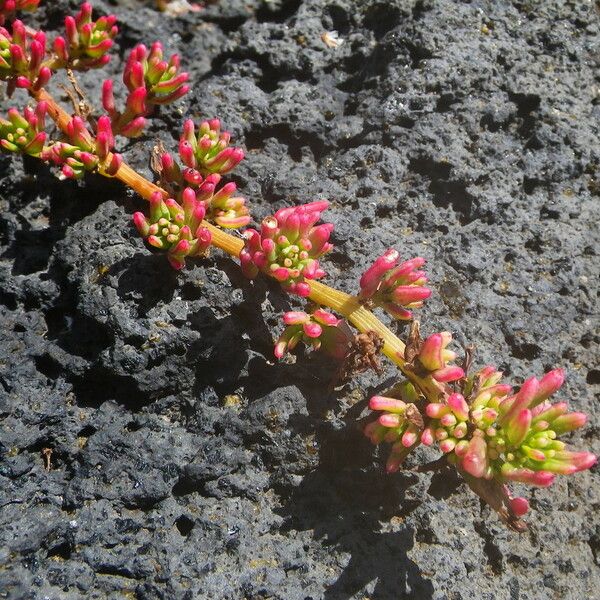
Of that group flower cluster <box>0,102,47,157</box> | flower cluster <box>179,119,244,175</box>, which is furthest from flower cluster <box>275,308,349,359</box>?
flower cluster <box>0,102,47,157</box>

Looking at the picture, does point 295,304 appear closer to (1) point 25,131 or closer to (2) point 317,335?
(2) point 317,335

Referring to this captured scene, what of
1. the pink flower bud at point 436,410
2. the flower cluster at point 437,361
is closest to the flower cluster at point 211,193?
the flower cluster at point 437,361

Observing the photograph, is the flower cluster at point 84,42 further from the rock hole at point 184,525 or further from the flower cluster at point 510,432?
the flower cluster at point 510,432

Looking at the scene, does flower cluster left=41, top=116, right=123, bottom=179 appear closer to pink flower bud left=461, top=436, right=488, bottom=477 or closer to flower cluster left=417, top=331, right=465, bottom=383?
flower cluster left=417, top=331, right=465, bottom=383

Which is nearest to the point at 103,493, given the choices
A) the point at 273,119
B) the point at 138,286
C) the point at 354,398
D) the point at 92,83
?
the point at 138,286

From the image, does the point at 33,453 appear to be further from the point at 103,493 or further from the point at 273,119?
the point at 273,119

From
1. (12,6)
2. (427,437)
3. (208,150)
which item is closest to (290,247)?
(208,150)
